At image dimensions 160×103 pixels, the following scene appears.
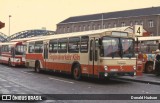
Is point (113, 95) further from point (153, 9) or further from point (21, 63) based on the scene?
point (153, 9)

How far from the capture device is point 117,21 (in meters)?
108

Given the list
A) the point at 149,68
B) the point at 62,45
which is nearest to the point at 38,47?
the point at 62,45

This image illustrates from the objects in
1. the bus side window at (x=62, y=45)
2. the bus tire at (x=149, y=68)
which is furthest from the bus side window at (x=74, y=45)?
the bus tire at (x=149, y=68)

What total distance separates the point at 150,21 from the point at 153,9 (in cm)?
461

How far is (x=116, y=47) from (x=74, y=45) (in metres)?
3.50

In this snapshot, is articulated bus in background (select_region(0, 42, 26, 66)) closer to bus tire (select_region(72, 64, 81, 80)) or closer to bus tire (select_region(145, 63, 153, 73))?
bus tire (select_region(145, 63, 153, 73))

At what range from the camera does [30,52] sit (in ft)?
94.8

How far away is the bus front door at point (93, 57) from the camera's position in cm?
1840

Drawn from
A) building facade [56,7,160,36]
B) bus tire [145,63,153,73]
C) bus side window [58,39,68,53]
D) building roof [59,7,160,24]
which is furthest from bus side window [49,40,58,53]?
building roof [59,7,160,24]

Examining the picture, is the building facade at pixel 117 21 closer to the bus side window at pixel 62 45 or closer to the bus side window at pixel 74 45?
the bus side window at pixel 62 45

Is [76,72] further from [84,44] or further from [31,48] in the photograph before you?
[31,48]

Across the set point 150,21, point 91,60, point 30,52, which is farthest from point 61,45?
point 150,21

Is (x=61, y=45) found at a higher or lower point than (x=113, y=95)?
higher

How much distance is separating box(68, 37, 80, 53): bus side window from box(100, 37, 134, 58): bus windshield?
2.79 metres
